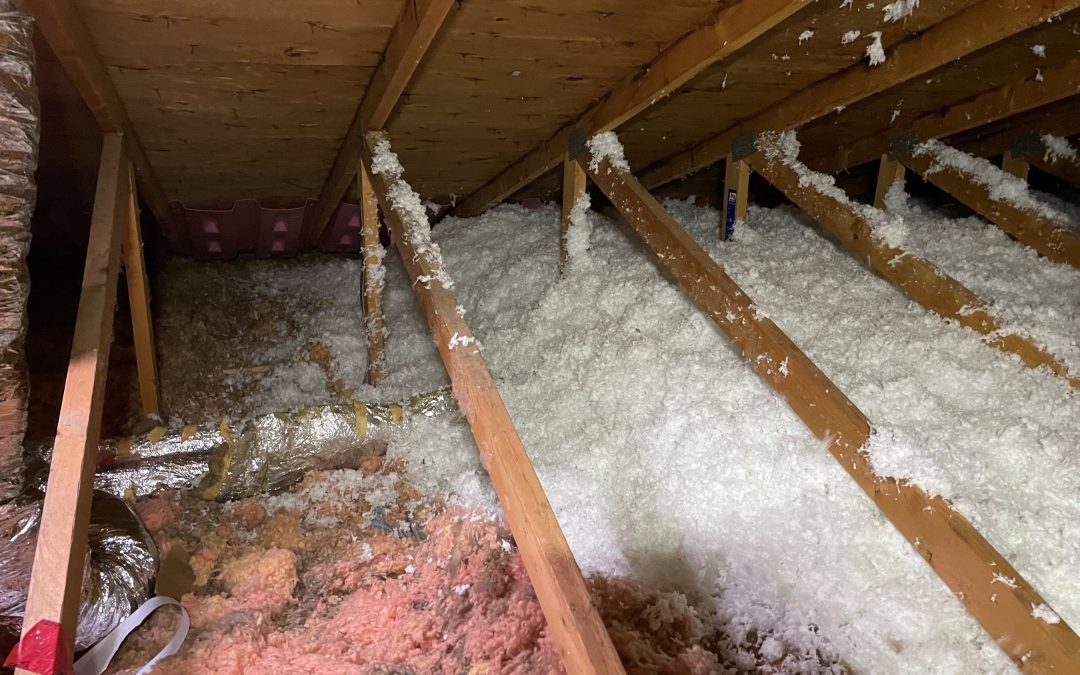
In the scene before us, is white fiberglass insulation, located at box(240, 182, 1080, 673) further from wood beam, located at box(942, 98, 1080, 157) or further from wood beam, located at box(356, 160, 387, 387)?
wood beam, located at box(942, 98, 1080, 157)

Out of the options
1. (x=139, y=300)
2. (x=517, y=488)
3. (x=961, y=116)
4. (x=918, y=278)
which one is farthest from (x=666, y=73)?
(x=139, y=300)

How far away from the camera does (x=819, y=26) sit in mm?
2000

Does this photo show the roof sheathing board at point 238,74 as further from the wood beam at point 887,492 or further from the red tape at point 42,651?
the red tape at point 42,651

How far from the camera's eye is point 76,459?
1287 mm

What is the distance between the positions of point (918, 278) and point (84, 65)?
→ 95.1 inches

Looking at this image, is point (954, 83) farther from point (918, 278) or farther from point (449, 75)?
point (449, 75)

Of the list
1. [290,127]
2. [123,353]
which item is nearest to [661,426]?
[290,127]

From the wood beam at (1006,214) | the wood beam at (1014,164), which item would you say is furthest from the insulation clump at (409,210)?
the wood beam at (1014,164)

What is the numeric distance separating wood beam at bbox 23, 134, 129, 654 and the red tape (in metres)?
0.01

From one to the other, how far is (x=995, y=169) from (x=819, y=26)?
1.17 m

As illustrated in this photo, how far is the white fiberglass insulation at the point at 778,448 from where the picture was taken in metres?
1.53

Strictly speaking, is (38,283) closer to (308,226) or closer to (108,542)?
(308,226)

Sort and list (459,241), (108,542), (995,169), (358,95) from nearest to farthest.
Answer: (108,542), (358,95), (995,169), (459,241)

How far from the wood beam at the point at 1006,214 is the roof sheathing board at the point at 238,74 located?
2.29 meters
